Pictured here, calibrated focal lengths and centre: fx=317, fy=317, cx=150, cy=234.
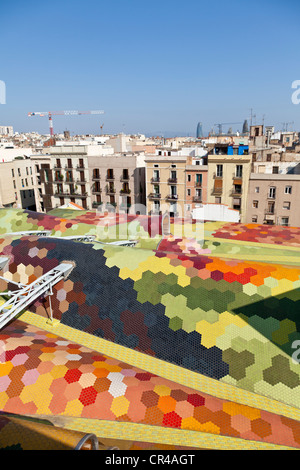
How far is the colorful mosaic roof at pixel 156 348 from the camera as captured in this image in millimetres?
10594

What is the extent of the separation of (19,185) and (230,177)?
4095 cm

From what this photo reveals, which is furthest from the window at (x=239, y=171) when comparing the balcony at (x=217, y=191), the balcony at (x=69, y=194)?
the balcony at (x=69, y=194)

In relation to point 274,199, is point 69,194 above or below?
below

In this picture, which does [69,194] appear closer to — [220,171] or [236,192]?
[220,171]

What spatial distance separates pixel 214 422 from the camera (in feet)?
34.9

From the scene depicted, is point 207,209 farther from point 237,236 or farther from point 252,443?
point 252,443

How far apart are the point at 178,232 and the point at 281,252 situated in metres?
10.5

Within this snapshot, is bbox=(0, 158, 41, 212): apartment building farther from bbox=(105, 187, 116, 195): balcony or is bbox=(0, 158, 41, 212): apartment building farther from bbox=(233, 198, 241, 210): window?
bbox=(233, 198, 241, 210): window

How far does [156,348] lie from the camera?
49.6 ft

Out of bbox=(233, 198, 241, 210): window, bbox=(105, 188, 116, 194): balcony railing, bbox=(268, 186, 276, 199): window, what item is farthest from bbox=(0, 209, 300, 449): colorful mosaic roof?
bbox=(105, 188, 116, 194): balcony railing

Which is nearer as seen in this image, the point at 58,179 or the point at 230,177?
the point at 230,177

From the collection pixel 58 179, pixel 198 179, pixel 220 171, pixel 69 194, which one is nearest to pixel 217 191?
pixel 220 171

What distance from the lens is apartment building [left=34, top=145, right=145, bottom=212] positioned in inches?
2037

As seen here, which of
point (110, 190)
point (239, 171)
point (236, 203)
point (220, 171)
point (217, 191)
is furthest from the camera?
point (110, 190)
